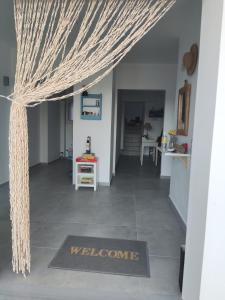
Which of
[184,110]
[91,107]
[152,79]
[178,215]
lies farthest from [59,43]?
[152,79]

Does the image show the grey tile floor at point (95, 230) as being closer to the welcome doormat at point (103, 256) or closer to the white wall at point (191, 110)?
the welcome doormat at point (103, 256)

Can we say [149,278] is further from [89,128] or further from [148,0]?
[89,128]

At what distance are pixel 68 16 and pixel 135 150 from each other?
8091 mm

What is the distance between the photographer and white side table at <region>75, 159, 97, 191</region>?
4.46 m

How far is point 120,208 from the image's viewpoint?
144 inches

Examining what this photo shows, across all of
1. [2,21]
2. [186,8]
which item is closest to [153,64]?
[186,8]

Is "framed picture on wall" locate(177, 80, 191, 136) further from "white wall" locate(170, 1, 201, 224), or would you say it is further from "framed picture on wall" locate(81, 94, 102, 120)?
"framed picture on wall" locate(81, 94, 102, 120)

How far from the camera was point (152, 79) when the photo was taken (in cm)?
559

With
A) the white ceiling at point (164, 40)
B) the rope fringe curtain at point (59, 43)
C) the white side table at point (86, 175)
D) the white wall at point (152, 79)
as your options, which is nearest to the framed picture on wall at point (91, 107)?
the white side table at point (86, 175)

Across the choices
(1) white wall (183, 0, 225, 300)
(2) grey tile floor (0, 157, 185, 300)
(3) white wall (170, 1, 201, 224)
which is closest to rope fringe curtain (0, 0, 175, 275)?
(1) white wall (183, 0, 225, 300)

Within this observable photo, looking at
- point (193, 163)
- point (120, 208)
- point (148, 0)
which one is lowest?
point (120, 208)

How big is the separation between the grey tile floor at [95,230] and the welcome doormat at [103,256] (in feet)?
0.22

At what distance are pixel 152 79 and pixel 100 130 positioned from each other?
1.93 metres

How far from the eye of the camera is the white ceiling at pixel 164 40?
3.01 metres
